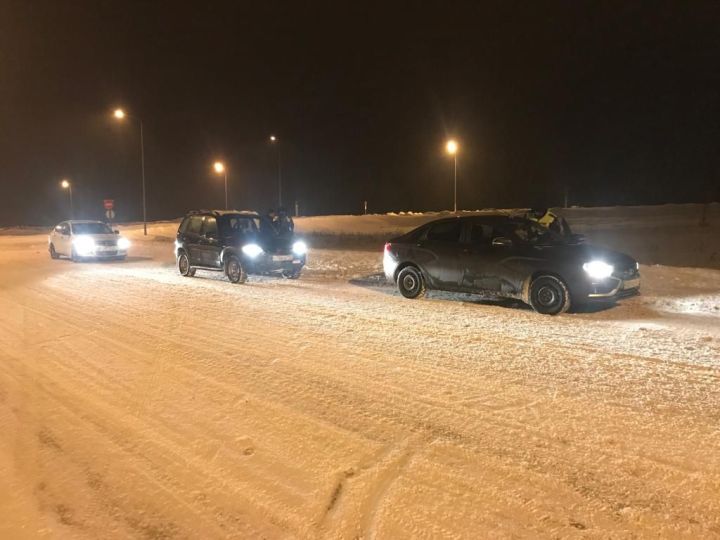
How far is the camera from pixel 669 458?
432 centimetres

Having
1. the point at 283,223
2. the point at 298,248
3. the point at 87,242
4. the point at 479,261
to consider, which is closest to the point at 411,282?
the point at 479,261

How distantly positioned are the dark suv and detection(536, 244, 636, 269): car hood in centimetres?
675

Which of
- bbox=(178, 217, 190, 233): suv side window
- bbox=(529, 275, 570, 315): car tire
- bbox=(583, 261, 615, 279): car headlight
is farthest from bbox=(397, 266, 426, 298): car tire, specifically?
bbox=(178, 217, 190, 233): suv side window

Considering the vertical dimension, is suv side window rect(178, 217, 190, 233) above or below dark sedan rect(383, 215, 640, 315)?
above

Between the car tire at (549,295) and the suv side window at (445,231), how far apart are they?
1845 mm

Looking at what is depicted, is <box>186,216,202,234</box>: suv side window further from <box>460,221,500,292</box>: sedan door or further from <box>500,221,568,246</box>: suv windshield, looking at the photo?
<box>500,221,568,246</box>: suv windshield

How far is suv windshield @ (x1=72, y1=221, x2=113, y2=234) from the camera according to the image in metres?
22.4

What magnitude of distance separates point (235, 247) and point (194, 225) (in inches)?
81.8

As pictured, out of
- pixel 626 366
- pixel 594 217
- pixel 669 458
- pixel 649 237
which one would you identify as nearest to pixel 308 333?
pixel 626 366

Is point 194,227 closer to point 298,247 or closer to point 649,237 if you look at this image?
point 298,247

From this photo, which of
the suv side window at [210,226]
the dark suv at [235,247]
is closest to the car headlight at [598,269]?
the dark suv at [235,247]

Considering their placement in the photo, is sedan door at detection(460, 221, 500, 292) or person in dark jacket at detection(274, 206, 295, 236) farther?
person in dark jacket at detection(274, 206, 295, 236)

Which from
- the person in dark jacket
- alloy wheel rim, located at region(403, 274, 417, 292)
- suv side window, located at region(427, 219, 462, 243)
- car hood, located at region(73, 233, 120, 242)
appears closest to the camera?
suv side window, located at region(427, 219, 462, 243)

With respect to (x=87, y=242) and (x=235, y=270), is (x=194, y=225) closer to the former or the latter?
(x=235, y=270)
